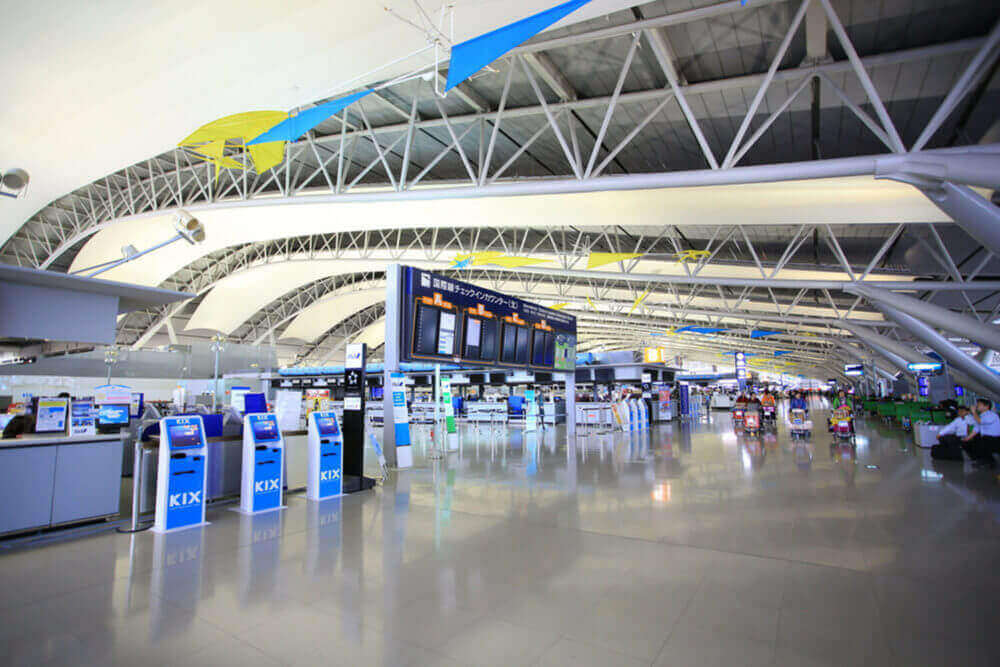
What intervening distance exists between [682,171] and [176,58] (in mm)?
8479

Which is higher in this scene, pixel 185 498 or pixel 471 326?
pixel 471 326

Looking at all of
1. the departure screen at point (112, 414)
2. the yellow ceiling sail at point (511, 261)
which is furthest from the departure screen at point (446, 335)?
the departure screen at point (112, 414)

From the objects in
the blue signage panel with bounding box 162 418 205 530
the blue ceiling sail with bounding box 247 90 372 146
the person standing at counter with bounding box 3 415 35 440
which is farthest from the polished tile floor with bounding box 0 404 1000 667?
the blue ceiling sail with bounding box 247 90 372 146

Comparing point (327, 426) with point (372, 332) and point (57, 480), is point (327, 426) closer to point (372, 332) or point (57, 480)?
point (57, 480)

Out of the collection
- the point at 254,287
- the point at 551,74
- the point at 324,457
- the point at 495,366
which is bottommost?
the point at 324,457

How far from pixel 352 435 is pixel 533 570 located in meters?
4.73

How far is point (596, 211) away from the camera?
11.7 meters

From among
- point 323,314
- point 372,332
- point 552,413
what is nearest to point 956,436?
point 552,413

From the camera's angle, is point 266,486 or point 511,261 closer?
point 266,486

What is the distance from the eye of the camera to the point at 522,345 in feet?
46.6

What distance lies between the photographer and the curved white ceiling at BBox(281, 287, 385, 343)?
33.6 m

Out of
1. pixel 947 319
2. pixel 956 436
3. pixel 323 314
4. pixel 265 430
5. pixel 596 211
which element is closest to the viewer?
pixel 265 430

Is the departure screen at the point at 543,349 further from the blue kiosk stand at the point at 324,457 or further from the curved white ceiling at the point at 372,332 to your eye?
the curved white ceiling at the point at 372,332

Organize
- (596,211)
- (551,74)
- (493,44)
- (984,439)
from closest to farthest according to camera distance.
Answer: (493,44)
(551,74)
(984,439)
(596,211)
